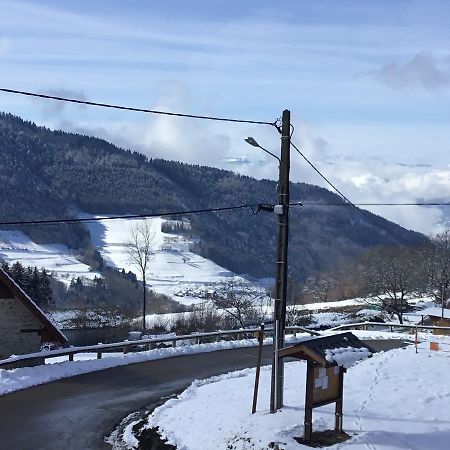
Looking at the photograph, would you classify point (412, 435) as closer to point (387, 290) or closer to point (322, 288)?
point (387, 290)

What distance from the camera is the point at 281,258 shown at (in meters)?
16.2

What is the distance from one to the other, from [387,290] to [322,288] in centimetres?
6187

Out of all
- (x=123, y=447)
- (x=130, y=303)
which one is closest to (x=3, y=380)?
(x=123, y=447)

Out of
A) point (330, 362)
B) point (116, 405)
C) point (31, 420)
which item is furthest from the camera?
point (116, 405)

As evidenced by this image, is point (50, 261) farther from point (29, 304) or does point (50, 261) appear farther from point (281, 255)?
point (281, 255)

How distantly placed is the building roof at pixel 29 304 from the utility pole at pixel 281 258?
10.7m

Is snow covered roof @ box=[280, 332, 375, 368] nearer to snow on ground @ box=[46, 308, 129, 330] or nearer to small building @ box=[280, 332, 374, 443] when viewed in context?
small building @ box=[280, 332, 374, 443]

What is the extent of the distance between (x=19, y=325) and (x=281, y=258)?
12.4 metres

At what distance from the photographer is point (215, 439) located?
46.7 ft

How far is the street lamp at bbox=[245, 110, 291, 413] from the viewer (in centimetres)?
1612

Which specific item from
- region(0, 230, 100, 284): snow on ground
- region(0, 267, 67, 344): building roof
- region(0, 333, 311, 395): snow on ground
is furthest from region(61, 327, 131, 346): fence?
region(0, 230, 100, 284): snow on ground

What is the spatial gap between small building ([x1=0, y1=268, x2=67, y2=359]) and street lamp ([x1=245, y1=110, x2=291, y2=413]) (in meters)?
11.0

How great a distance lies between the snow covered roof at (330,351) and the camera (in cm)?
1376

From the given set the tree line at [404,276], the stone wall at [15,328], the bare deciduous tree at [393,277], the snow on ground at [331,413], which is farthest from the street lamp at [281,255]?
the bare deciduous tree at [393,277]
